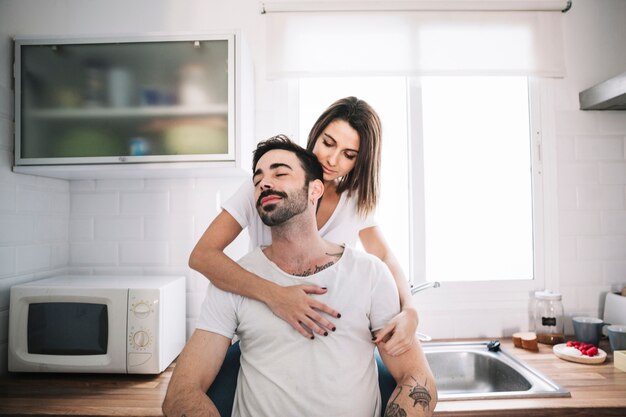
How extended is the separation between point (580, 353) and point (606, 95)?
1165mm

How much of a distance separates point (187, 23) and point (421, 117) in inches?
50.7

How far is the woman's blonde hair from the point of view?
1.50m

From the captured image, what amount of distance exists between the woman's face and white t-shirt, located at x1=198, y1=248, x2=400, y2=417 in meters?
0.37

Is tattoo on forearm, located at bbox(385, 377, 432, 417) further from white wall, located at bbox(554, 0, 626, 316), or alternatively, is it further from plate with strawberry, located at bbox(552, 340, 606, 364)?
white wall, located at bbox(554, 0, 626, 316)

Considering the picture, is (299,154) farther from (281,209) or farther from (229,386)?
(229,386)

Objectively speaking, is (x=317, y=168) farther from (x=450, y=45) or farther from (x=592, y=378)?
(x=592, y=378)

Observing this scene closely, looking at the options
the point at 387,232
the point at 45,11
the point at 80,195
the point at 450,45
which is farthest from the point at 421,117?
the point at 45,11

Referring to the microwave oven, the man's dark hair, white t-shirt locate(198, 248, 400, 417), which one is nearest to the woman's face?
the man's dark hair

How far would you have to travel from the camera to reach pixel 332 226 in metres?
1.58

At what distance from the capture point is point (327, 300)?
3.96ft

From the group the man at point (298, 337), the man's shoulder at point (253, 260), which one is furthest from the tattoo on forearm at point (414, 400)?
the man's shoulder at point (253, 260)

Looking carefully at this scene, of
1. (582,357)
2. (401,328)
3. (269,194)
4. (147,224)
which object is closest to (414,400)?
(401,328)

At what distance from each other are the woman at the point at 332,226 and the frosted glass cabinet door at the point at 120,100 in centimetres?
42

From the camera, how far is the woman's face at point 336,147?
148 centimetres
